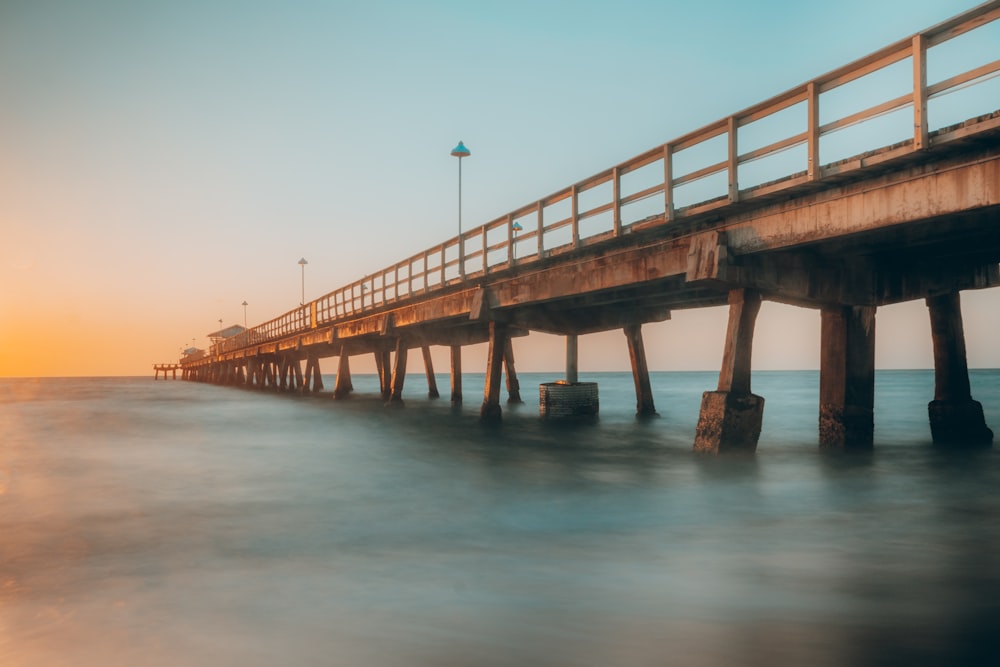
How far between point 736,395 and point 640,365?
41.7ft

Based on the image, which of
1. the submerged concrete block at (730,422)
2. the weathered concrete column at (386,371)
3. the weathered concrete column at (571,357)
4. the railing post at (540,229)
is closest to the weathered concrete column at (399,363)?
the weathered concrete column at (386,371)

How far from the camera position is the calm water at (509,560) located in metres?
5.10

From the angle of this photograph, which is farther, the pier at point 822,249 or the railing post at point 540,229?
the railing post at point 540,229

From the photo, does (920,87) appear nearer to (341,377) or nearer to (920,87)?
(920,87)

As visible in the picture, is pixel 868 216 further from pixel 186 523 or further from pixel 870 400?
pixel 186 523

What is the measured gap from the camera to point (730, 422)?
13.5 m

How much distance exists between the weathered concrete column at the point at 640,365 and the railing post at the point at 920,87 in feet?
51.9

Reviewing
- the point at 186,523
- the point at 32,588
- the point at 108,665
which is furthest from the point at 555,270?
the point at 108,665

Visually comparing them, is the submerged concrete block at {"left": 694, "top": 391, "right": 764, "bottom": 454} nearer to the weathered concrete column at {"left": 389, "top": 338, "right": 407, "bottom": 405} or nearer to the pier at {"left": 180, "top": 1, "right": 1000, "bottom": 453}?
the pier at {"left": 180, "top": 1, "right": 1000, "bottom": 453}

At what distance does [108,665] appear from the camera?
479 cm

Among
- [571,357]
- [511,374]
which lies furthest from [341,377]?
[571,357]

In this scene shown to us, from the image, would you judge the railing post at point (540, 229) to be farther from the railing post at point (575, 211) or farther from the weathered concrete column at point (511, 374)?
the weathered concrete column at point (511, 374)

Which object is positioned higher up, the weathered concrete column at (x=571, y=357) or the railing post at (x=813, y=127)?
the railing post at (x=813, y=127)

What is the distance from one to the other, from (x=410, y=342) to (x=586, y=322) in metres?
12.7
